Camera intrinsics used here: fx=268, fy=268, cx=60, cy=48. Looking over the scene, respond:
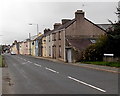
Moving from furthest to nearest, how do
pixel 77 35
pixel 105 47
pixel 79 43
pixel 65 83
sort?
pixel 77 35 → pixel 79 43 → pixel 105 47 → pixel 65 83

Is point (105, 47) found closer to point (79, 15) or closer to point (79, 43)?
point (79, 43)

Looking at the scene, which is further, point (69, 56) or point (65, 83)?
point (69, 56)

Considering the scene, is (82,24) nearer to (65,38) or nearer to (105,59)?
(65,38)

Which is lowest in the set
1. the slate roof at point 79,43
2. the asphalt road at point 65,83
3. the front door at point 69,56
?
the asphalt road at point 65,83

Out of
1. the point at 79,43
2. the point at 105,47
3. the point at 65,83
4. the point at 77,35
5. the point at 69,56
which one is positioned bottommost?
the point at 65,83

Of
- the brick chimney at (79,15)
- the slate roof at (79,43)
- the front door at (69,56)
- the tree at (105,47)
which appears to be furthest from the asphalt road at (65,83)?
the brick chimney at (79,15)

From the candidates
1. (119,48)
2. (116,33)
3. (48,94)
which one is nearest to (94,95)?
(48,94)

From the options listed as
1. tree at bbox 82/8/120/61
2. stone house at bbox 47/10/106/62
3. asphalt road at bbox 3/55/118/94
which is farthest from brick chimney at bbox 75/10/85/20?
asphalt road at bbox 3/55/118/94

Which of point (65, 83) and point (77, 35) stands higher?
point (77, 35)

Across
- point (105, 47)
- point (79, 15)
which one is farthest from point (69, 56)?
point (105, 47)

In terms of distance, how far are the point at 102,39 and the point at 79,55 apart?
464 cm

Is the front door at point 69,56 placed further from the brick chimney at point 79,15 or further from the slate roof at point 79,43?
the brick chimney at point 79,15

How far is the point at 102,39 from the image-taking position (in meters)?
36.9

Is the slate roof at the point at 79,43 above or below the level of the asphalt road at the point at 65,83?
above
